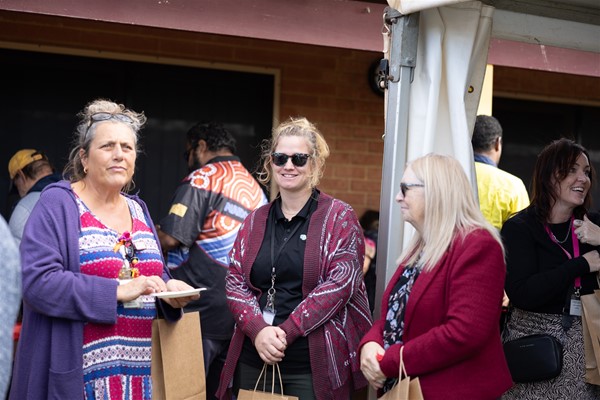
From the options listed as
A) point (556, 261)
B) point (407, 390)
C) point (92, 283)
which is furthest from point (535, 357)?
point (92, 283)

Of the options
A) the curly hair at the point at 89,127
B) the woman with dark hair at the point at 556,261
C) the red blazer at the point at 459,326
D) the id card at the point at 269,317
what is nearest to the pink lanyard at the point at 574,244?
the woman with dark hair at the point at 556,261

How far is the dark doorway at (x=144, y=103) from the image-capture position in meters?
6.66

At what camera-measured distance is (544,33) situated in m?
4.14

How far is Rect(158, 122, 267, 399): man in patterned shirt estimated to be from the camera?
17.8 ft

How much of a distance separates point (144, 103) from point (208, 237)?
1.85m

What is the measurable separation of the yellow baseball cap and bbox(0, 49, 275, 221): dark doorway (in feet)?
1.78

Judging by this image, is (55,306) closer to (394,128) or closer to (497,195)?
(394,128)

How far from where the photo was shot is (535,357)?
13.3 ft

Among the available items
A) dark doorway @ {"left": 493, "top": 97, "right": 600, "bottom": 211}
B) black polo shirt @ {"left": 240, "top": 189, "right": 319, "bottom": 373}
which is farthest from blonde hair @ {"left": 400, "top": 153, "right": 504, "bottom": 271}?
dark doorway @ {"left": 493, "top": 97, "right": 600, "bottom": 211}

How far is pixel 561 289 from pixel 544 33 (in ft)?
3.84

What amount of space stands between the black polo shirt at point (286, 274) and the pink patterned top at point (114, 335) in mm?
473

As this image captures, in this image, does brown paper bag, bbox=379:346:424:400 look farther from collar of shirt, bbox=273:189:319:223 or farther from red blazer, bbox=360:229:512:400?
collar of shirt, bbox=273:189:319:223

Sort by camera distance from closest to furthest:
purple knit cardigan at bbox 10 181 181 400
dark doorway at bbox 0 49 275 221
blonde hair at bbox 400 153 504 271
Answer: blonde hair at bbox 400 153 504 271 < purple knit cardigan at bbox 10 181 181 400 < dark doorway at bbox 0 49 275 221

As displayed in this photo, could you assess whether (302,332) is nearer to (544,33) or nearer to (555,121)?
(544,33)
